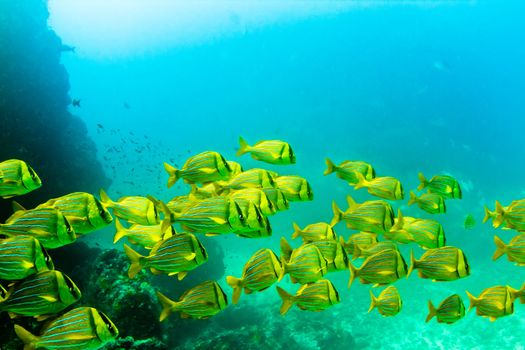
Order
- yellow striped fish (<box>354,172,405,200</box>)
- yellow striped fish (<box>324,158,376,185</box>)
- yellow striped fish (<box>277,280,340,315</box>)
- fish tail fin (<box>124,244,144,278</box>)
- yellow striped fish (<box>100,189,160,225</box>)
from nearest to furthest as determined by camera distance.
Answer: fish tail fin (<box>124,244,144,278</box>)
yellow striped fish (<box>100,189,160,225</box>)
yellow striped fish (<box>277,280,340,315</box>)
yellow striped fish (<box>354,172,405,200</box>)
yellow striped fish (<box>324,158,376,185</box>)

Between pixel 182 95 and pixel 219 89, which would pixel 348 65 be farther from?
pixel 182 95

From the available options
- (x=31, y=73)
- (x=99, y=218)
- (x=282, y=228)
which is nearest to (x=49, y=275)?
(x=99, y=218)

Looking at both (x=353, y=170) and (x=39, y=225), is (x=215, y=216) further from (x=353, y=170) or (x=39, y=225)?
(x=353, y=170)

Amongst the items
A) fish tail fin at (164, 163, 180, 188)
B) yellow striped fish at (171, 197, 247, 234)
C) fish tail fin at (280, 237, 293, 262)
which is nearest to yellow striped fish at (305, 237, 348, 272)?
fish tail fin at (280, 237, 293, 262)

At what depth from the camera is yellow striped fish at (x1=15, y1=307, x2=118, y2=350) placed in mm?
2744

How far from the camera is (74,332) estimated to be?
111 inches

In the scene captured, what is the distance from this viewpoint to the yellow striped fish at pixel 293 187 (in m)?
5.15

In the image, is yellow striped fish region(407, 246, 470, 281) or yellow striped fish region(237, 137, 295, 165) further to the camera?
yellow striped fish region(237, 137, 295, 165)

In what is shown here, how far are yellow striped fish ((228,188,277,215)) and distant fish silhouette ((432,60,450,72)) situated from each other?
240 ft

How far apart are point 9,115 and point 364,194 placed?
32.6m

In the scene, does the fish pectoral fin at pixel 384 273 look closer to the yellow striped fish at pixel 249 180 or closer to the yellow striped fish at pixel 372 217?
the yellow striped fish at pixel 372 217

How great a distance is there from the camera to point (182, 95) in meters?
156

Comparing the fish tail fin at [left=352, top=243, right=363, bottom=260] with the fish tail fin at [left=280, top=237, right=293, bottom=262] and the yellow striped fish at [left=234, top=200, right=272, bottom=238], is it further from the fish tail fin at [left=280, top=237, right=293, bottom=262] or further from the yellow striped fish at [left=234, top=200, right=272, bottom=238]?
the yellow striped fish at [left=234, top=200, right=272, bottom=238]

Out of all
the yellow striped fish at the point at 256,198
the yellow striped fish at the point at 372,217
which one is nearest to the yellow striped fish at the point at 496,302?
the yellow striped fish at the point at 372,217
